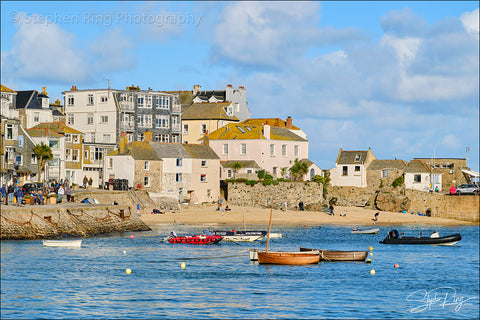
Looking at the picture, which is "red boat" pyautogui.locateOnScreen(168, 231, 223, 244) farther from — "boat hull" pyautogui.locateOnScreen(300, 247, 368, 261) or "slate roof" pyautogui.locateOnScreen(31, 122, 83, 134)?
"slate roof" pyautogui.locateOnScreen(31, 122, 83, 134)

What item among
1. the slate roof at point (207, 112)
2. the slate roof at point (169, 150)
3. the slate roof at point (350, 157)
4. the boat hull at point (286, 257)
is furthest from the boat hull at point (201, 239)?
the slate roof at point (207, 112)

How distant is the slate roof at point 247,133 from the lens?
10794 centimetres

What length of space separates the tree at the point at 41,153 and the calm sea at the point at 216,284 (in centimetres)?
2804

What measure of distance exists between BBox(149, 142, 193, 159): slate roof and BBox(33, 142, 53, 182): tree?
14.2m

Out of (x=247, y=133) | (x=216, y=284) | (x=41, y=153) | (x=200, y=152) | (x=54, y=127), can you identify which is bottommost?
(x=216, y=284)

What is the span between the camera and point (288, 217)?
95.4 metres

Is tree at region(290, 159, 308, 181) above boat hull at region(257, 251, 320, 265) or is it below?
above

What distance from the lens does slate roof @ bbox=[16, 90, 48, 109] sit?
107 m

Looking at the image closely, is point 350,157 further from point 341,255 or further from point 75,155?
point 341,255

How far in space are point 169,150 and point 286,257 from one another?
157 ft

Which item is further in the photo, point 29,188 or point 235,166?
point 235,166

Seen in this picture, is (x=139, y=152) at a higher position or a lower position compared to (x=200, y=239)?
higher

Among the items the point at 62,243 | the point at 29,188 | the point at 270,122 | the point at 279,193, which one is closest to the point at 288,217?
the point at 279,193

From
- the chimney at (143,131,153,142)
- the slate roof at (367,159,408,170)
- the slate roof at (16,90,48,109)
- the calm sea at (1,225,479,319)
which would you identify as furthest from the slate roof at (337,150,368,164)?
the calm sea at (1,225,479,319)
